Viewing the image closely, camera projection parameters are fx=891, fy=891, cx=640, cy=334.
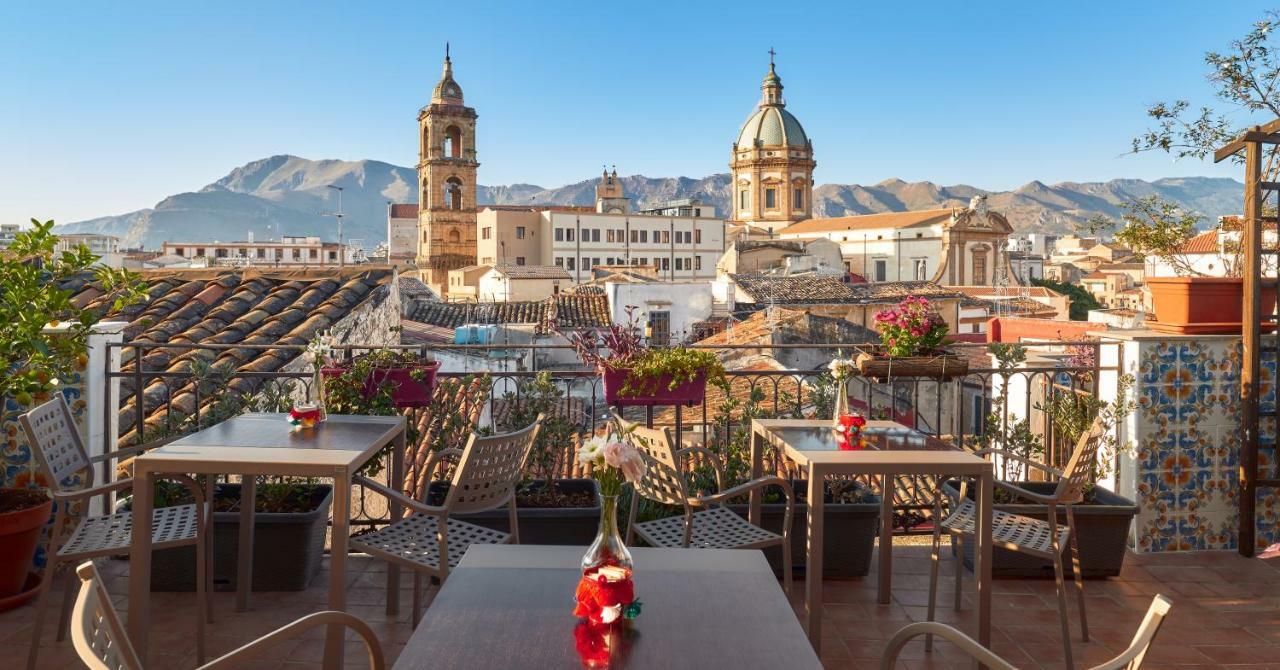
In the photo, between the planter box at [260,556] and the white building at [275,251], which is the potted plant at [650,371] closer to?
the planter box at [260,556]

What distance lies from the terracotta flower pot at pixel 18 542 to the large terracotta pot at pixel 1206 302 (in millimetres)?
5235

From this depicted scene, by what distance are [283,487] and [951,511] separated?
116 inches

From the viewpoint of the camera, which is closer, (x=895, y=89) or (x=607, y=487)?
(x=607, y=487)

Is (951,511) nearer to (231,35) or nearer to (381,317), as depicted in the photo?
(381,317)

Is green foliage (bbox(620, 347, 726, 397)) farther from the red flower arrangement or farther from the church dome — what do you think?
the church dome

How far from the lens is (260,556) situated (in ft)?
12.7

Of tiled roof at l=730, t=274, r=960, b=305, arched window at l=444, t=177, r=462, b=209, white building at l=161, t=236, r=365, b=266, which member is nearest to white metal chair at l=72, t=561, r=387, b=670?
tiled roof at l=730, t=274, r=960, b=305

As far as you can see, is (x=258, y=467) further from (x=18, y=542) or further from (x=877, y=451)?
(x=877, y=451)

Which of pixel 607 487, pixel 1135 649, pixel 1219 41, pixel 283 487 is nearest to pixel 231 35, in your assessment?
pixel 283 487

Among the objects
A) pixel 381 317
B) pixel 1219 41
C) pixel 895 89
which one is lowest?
pixel 381 317

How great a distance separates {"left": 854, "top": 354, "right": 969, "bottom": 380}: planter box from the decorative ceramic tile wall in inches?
50.4

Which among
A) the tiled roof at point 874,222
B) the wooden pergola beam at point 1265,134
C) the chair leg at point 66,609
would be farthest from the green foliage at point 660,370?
the tiled roof at point 874,222

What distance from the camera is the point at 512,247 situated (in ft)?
192

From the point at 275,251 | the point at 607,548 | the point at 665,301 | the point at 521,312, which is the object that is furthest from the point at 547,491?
the point at 275,251
